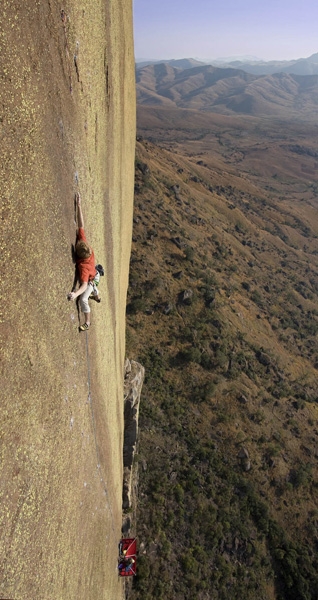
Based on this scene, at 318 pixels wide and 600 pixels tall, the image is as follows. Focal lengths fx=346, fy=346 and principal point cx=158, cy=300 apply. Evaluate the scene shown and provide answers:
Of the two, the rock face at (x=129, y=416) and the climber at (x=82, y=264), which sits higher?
the climber at (x=82, y=264)

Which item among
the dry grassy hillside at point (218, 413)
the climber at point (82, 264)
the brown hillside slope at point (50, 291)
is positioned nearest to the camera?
the brown hillside slope at point (50, 291)

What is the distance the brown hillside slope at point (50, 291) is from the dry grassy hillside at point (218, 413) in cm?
1414

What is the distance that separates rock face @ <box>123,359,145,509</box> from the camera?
1490 centimetres

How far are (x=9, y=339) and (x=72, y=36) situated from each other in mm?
4527

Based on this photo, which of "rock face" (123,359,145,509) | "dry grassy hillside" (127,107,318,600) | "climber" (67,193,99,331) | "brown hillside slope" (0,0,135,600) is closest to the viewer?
"brown hillside slope" (0,0,135,600)

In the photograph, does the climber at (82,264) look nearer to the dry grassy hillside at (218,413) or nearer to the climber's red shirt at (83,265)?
the climber's red shirt at (83,265)

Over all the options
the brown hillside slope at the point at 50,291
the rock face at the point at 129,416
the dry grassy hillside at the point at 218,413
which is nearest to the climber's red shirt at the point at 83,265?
the brown hillside slope at the point at 50,291

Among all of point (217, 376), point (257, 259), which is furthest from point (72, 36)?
point (257, 259)

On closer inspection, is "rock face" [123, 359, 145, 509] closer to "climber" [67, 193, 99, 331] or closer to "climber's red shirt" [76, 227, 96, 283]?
"climber" [67, 193, 99, 331]

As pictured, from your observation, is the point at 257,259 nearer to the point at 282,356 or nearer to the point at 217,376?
the point at 282,356

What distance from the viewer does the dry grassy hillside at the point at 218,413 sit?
63.3 ft

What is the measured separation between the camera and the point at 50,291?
478 cm

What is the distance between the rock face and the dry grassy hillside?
13.8ft

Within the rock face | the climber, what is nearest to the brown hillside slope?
the climber
